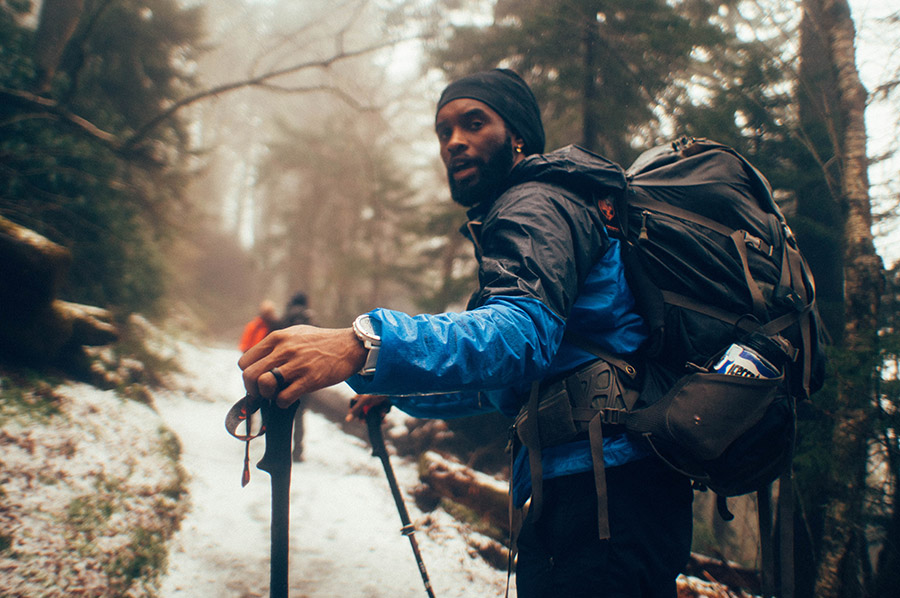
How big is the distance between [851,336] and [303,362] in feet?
12.3

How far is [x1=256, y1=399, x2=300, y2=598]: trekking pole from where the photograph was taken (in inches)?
52.9

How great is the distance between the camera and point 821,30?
3631mm

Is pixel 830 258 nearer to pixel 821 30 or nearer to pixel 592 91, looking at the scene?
pixel 821 30

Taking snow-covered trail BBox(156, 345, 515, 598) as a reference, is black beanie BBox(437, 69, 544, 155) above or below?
above

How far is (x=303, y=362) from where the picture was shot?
985 mm

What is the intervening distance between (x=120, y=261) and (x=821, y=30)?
10.3 metres

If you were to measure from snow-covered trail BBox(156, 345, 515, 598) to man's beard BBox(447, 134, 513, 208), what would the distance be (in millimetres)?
2533

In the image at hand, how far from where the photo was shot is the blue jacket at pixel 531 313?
1041mm

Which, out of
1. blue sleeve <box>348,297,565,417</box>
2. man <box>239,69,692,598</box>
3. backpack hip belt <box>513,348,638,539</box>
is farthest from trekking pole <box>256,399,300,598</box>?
backpack hip belt <box>513,348,638,539</box>

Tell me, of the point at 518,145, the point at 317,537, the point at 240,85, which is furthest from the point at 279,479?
the point at 240,85

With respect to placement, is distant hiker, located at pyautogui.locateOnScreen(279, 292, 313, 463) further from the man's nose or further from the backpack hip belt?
the backpack hip belt

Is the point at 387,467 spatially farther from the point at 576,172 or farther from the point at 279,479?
the point at 576,172

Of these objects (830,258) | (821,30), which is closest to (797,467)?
(830,258)

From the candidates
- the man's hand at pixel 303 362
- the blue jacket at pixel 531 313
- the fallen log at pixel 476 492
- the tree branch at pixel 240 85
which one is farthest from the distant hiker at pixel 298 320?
the man's hand at pixel 303 362
